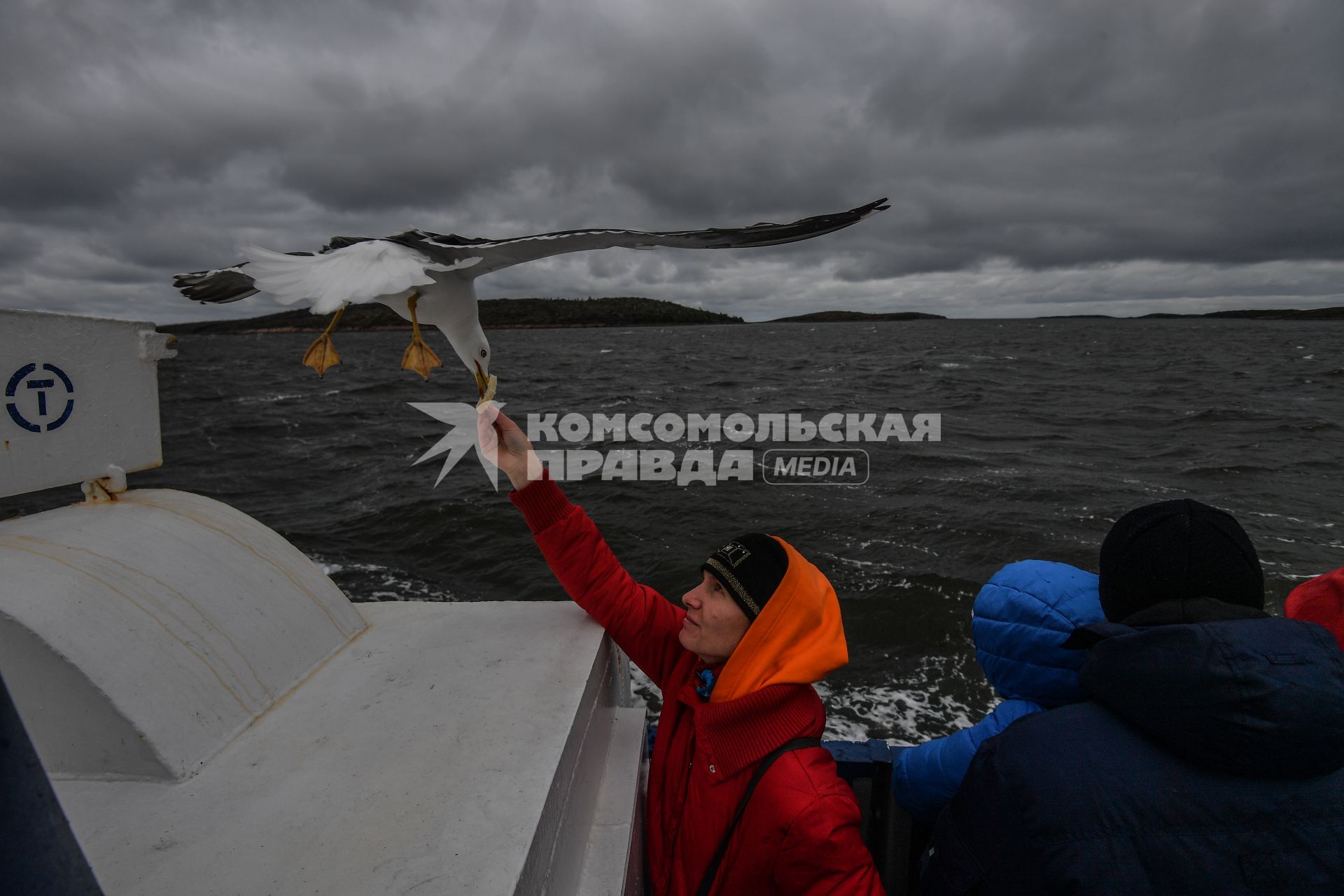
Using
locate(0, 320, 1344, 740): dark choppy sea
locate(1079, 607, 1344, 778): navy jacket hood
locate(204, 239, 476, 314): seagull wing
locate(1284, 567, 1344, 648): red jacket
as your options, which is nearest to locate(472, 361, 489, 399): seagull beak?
locate(204, 239, 476, 314): seagull wing

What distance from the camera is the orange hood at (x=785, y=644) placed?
179 cm

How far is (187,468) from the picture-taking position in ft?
39.8

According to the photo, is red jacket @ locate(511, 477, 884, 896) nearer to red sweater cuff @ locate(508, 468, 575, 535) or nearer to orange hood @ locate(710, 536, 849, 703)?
orange hood @ locate(710, 536, 849, 703)

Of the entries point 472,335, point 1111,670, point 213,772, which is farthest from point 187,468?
point 1111,670

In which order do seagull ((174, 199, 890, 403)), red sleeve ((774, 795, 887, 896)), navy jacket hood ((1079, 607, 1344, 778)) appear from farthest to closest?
seagull ((174, 199, 890, 403)) < red sleeve ((774, 795, 887, 896)) < navy jacket hood ((1079, 607, 1344, 778))

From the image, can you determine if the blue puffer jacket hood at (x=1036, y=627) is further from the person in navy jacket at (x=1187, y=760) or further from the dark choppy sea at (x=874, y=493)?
the dark choppy sea at (x=874, y=493)

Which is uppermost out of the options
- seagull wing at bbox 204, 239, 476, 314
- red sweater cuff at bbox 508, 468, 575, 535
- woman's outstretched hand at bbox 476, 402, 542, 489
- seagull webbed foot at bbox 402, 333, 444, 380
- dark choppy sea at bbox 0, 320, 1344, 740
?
seagull wing at bbox 204, 239, 476, 314

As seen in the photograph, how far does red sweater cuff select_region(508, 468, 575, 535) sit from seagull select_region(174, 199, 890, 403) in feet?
1.27

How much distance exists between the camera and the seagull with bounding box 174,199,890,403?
8.61 feet

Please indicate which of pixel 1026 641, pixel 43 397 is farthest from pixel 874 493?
pixel 43 397

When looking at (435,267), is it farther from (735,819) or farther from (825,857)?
(825,857)

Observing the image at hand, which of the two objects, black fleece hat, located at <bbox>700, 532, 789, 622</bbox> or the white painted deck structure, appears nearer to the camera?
the white painted deck structure

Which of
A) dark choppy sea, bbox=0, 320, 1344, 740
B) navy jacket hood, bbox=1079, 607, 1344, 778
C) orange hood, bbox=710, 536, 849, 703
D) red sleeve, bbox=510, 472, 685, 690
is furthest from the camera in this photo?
dark choppy sea, bbox=0, 320, 1344, 740

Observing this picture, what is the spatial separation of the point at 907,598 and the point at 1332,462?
974 cm
